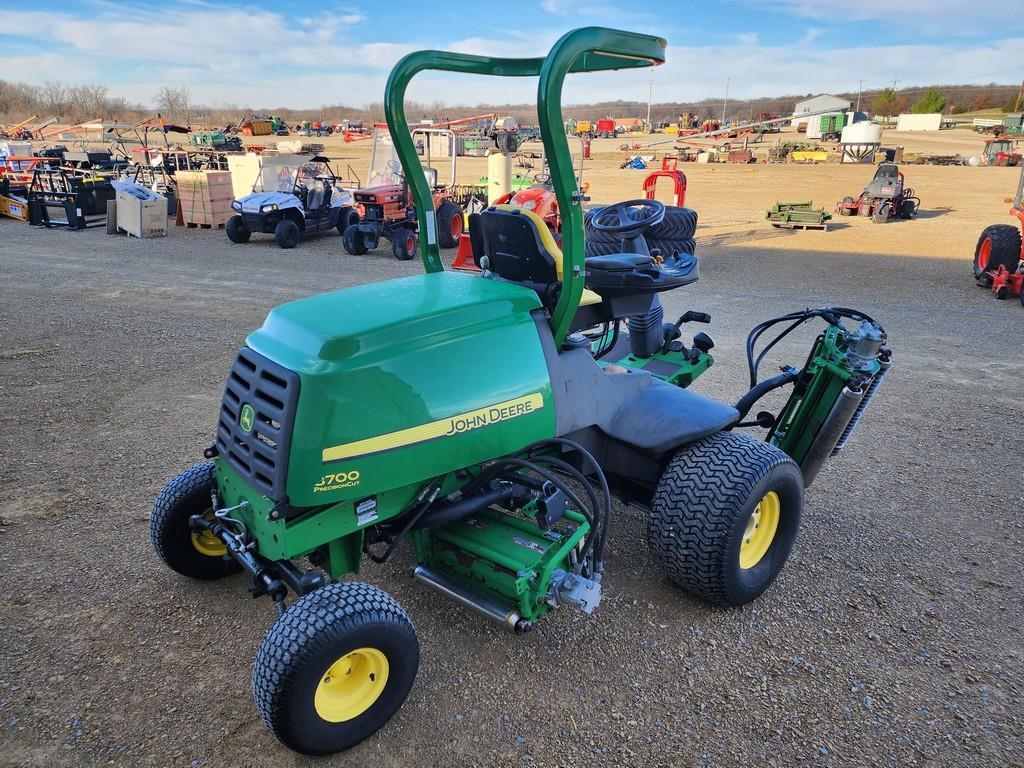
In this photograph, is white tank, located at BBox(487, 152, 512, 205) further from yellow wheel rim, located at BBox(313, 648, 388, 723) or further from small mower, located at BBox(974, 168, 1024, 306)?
yellow wheel rim, located at BBox(313, 648, 388, 723)

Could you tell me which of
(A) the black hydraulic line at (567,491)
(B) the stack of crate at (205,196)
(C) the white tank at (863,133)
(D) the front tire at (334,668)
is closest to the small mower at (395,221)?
(B) the stack of crate at (205,196)

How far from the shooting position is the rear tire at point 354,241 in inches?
498

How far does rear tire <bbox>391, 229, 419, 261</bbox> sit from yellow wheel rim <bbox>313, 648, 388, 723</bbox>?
1041cm

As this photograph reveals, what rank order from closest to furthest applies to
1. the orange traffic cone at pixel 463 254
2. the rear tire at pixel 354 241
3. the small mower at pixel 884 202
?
the orange traffic cone at pixel 463 254
the rear tire at pixel 354 241
the small mower at pixel 884 202

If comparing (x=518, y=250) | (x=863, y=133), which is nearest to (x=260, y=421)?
(x=518, y=250)

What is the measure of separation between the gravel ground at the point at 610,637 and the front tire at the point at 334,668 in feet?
0.41

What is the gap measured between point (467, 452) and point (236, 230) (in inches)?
495

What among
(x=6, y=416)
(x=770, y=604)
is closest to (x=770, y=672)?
(x=770, y=604)

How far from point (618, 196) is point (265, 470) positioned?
736 inches

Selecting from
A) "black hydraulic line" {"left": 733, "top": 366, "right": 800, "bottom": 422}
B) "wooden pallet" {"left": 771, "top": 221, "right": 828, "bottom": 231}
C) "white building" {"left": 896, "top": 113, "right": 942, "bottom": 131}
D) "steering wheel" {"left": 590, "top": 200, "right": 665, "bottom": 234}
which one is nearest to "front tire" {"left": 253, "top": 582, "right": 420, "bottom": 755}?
"black hydraulic line" {"left": 733, "top": 366, "right": 800, "bottom": 422}

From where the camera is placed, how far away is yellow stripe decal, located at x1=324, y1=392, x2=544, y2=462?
7.70 ft

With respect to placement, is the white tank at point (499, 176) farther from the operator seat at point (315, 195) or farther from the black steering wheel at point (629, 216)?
the black steering wheel at point (629, 216)

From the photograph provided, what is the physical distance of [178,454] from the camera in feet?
15.2

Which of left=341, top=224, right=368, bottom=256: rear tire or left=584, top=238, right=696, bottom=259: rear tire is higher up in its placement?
left=584, top=238, right=696, bottom=259: rear tire
